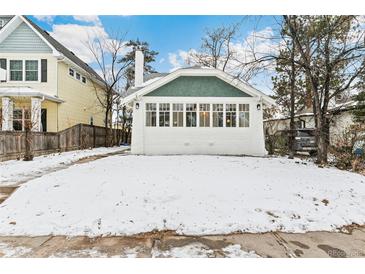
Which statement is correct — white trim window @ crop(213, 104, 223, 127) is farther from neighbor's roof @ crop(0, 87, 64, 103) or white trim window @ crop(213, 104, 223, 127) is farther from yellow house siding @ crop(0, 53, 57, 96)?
yellow house siding @ crop(0, 53, 57, 96)

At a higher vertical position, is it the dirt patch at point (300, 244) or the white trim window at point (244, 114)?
the white trim window at point (244, 114)

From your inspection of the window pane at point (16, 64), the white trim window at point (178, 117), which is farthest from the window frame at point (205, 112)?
the window pane at point (16, 64)

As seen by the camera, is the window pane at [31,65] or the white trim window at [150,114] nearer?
the white trim window at [150,114]

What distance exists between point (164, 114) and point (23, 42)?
9.52 m

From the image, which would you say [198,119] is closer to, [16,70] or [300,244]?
[300,244]

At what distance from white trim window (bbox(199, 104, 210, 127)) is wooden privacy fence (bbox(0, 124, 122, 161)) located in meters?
7.40

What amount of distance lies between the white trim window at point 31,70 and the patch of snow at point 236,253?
1442cm

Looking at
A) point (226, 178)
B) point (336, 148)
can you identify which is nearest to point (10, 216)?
point (226, 178)

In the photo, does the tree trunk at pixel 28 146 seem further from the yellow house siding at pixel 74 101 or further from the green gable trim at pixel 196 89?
the green gable trim at pixel 196 89

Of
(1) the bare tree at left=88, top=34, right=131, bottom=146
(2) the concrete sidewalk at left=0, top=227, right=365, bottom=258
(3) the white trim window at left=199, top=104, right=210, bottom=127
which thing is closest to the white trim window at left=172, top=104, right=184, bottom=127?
(3) the white trim window at left=199, top=104, right=210, bottom=127

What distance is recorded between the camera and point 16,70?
1284cm

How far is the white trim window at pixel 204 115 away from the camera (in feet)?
36.5

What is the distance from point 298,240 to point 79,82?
16.5 meters

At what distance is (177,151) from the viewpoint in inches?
436
